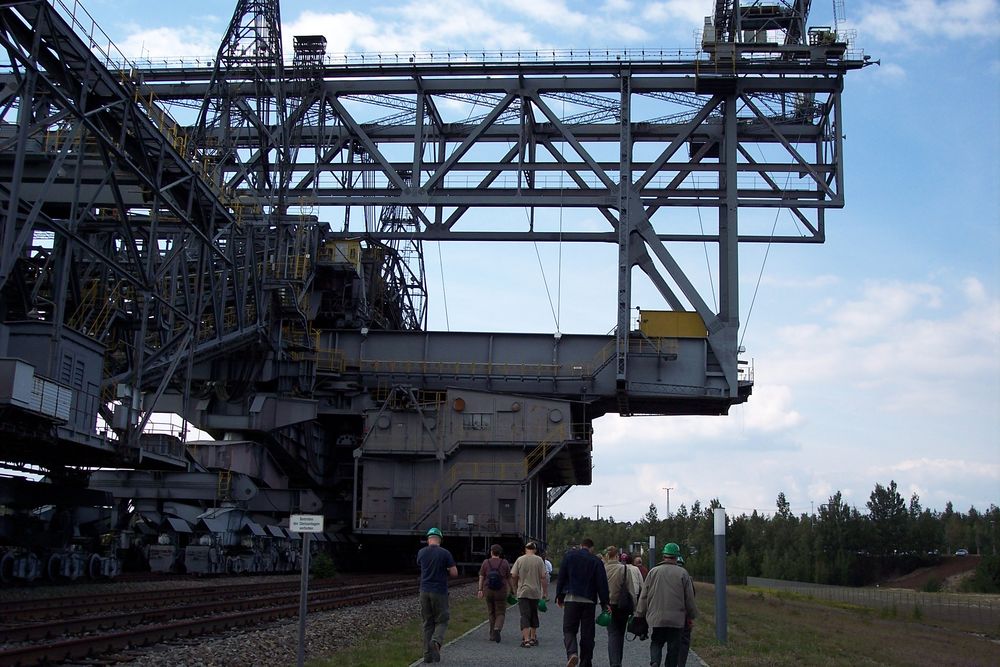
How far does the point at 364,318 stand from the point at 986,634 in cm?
2915

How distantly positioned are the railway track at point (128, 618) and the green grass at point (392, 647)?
2208mm

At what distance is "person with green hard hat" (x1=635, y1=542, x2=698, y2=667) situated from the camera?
11.5 m

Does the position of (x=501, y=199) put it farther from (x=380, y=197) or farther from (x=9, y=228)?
(x=9, y=228)

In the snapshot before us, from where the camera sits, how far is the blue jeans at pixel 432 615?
42.9 feet

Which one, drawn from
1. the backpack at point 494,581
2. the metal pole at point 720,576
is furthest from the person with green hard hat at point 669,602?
the metal pole at point 720,576

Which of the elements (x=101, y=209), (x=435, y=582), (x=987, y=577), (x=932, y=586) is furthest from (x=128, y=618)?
(x=932, y=586)

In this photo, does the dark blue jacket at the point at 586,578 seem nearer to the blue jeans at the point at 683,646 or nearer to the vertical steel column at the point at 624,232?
the blue jeans at the point at 683,646

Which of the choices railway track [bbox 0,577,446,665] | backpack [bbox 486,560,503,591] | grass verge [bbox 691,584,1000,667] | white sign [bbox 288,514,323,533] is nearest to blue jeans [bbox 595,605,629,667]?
grass verge [bbox 691,584,1000,667]

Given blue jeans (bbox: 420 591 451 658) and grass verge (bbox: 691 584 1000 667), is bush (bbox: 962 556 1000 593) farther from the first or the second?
Answer: blue jeans (bbox: 420 591 451 658)

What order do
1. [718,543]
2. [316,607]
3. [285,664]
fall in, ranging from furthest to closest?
[316,607] < [718,543] < [285,664]

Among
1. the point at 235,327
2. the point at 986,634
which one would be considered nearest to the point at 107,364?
the point at 235,327

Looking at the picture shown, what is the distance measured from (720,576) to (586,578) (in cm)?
507

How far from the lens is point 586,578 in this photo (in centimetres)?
1245

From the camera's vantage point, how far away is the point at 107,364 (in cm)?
3253
